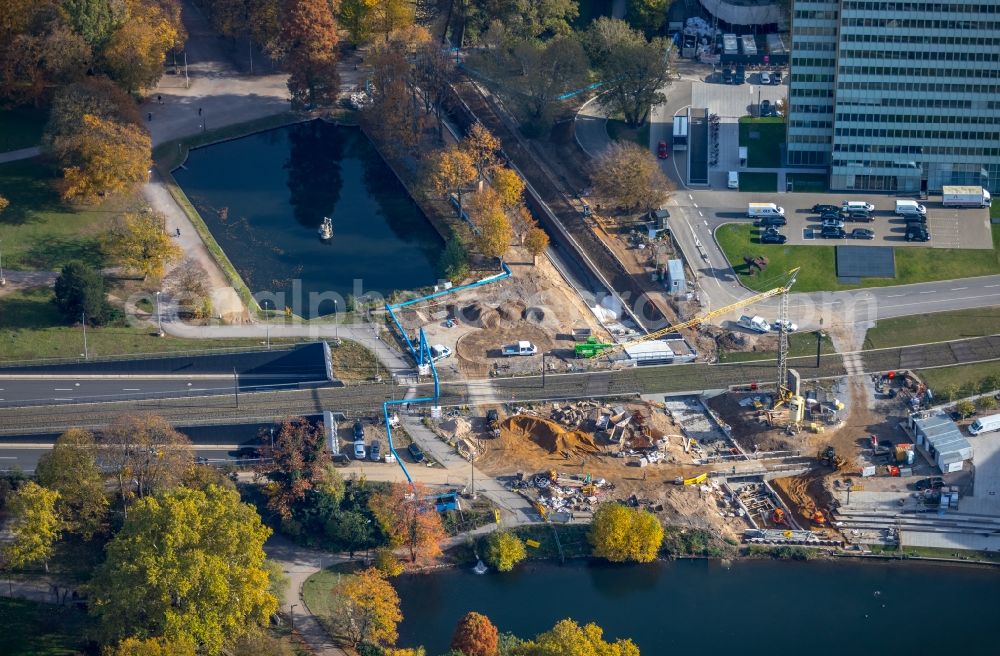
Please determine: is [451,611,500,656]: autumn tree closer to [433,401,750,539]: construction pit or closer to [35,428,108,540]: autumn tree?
[433,401,750,539]: construction pit

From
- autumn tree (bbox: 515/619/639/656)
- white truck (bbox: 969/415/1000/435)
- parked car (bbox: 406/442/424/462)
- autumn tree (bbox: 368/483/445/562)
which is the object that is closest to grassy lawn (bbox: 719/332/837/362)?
white truck (bbox: 969/415/1000/435)

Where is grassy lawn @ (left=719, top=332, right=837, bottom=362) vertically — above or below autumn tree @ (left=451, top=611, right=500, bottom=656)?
above

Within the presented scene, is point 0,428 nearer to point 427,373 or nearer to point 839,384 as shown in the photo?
point 427,373

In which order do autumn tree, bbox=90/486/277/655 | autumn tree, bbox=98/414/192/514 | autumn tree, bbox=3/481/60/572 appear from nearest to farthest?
autumn tree, bbox=90/486/277/655, autumn tree, bbox=3/481/60/572, autumn tree, bbox=98/414/192/514

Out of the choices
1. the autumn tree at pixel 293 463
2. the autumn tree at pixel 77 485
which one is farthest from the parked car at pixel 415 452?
the autumn tree at pixel 77 485

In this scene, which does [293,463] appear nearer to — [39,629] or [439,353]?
[439,353]

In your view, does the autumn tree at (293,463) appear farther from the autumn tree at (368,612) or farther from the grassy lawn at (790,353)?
the grassy lawn at (790,353)
